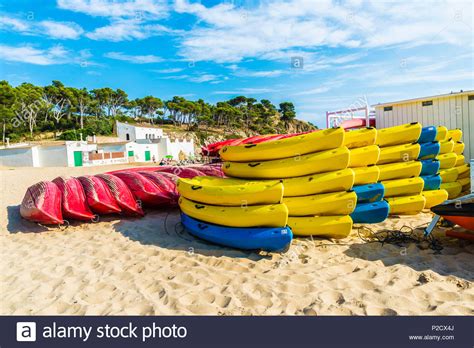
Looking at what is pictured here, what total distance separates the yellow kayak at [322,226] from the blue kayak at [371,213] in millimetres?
608

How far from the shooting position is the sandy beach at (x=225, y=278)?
2.61 m

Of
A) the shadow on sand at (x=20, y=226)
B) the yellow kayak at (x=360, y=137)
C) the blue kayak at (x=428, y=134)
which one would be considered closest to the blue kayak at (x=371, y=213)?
the yellow kayak at (x=360, y=137)

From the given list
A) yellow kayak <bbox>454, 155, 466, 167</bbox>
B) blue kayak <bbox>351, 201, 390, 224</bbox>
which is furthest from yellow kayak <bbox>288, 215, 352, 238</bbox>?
yellow kayak <bbox>454, 155, 466, 167</bbox>

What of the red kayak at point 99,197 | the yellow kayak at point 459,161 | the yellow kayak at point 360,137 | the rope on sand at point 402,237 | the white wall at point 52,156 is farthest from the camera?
the white wall at point 52,156

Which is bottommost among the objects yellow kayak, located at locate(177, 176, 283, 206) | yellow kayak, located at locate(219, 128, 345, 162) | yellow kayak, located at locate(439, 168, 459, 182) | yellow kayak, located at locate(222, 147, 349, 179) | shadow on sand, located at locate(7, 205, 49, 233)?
shadow on sand, located at locate(7, 205, 49, 233)

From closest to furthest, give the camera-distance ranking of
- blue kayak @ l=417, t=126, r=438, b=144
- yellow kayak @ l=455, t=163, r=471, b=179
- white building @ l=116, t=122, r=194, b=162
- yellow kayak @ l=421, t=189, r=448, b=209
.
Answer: yellow kayak @ l=421, t=189, r=448, b=209
blue kayak @ l=417, t=126, r=438, b=144
yellow kayak @ l=455, t=163, r=471, b=179
white building @ l=116, t=122, r=194, b=162

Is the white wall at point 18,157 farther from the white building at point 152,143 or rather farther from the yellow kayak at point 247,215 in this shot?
the yellow kayak at point 247,215

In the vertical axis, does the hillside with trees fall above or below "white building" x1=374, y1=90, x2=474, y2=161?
above

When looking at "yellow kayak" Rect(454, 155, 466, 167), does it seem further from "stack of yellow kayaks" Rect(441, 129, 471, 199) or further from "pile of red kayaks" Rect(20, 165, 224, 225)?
"pile of red kayaks" Rect(20, 165, 224, 225)

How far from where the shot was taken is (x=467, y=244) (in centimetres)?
391

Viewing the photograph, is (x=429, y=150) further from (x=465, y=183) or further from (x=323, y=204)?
(x=323, y=204)

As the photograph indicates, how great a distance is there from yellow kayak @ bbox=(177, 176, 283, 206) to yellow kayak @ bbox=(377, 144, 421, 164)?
289 centimetres

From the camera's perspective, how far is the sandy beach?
8.57 feet

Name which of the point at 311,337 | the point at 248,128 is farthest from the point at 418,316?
the point at 248,128
